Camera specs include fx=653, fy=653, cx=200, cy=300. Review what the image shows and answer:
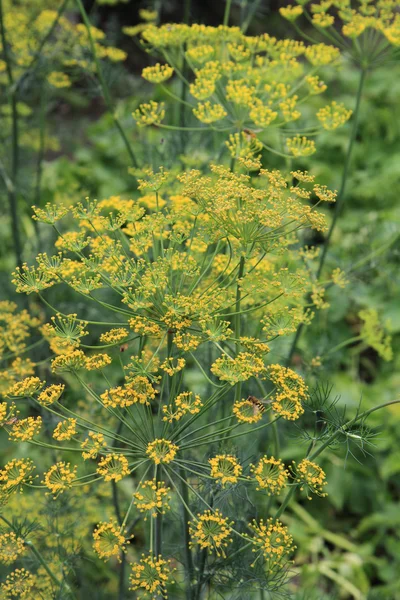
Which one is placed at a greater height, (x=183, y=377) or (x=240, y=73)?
(x=240, y=73)

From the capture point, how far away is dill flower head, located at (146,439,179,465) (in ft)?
4.67

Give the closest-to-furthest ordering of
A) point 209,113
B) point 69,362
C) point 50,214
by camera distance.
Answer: point 69,362
point 50,214
point 209,113

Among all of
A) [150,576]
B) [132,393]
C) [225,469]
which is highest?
[132,393]

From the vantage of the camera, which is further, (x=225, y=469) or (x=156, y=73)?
(x=156, y=73)

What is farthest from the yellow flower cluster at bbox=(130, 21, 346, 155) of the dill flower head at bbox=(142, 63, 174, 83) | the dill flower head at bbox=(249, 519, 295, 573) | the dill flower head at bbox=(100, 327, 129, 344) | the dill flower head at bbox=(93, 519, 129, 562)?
the dill flower head at bbox=(93, 519, 129, 562)

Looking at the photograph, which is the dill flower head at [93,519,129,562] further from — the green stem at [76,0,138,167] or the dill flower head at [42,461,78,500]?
the green stem at [76,0,138,167]

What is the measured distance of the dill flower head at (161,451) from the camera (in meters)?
1.42

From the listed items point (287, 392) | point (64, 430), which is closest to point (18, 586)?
point (64, 430)

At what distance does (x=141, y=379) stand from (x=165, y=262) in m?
0.28

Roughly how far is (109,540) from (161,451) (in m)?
0.22

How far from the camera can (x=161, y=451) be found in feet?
4.91

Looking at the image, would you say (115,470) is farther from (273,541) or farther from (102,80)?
(102,80)

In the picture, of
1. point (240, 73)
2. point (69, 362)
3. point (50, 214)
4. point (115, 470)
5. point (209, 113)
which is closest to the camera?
point (115, 470)

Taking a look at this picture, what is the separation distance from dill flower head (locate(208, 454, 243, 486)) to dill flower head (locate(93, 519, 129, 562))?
0.24 meters
